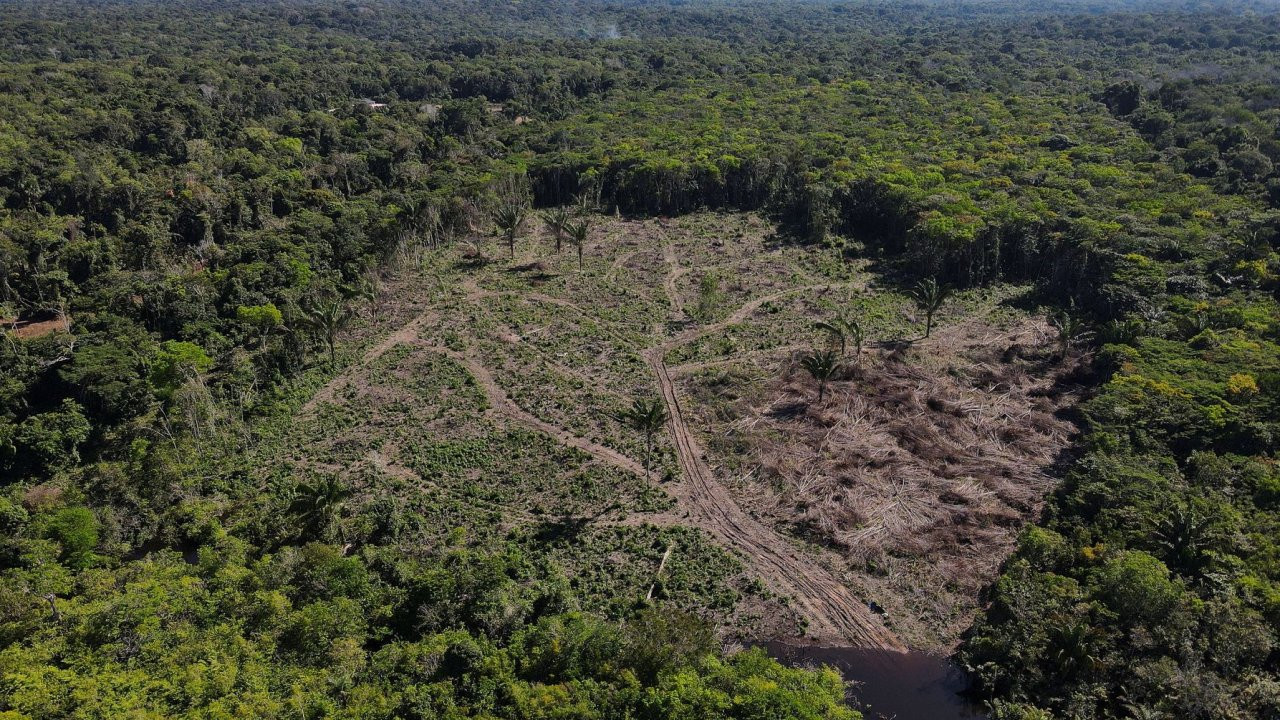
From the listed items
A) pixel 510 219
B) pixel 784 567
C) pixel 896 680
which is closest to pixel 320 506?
pixel 784 567

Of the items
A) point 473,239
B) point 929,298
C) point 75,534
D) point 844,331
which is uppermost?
point 929,298

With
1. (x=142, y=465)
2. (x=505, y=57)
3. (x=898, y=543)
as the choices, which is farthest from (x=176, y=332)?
(x=505, y=57)

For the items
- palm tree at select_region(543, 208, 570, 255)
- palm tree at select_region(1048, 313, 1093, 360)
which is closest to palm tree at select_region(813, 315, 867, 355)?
palm tree at select_region(1048, 313, 1093, 360)

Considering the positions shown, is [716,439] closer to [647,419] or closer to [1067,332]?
[647,419]

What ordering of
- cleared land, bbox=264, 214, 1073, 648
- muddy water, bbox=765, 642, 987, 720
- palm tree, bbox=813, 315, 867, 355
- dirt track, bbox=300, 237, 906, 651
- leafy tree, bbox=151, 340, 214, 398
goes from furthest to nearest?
palm tree, bbox=813, 315, 867, 355, leafy tree, bbox=151, 340, 214, 398, cleared land, bbox=264, 214, 1073, 648, dirt track, bbox=300, 237, 906, 651, muddy water, bbox=765, 642, 987, 720

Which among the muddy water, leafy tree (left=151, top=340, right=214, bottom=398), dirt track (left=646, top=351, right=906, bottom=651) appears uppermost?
leafy tree (left=151, top=340, right=214, bottom=398)

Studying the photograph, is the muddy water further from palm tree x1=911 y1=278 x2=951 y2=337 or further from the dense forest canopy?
palm tree x1=911 y1=278 x2=951 y2=337
